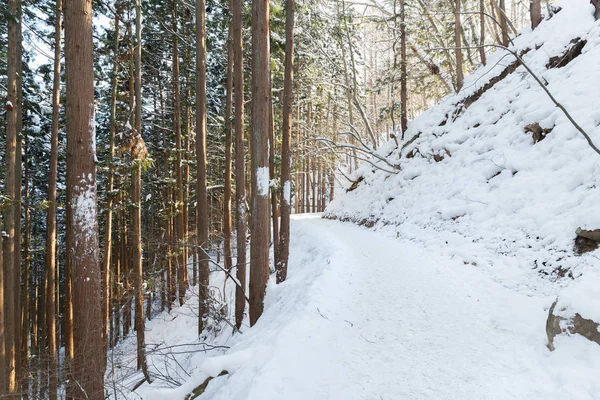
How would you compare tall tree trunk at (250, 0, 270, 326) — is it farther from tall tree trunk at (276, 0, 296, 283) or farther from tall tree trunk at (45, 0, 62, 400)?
tall tree trunk at (45, 0, 62, 400)

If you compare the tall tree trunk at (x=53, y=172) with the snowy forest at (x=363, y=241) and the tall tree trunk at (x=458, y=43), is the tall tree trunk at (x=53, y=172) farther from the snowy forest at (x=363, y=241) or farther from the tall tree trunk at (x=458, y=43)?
the tall tree trunk at (x=458, y=43)

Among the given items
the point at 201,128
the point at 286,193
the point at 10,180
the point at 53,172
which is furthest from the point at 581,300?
the point at 53,172

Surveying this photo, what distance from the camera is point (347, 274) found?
6.36 meters

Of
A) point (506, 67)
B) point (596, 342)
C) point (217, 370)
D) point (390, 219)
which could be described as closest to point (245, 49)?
point (390, 219)

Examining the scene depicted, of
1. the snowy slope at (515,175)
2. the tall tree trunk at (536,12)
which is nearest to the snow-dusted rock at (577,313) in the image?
the snowy slope at (515,175)

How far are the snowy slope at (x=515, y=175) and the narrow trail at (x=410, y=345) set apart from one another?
2.61 ft

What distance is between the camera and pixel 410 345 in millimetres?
3662

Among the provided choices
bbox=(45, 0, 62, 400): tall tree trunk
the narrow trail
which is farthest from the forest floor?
bbox=(45, 0, 62, 400): tall tree trunk

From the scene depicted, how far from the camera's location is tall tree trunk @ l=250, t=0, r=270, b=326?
5809 millimetres

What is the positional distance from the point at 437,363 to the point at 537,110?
23.8 ft

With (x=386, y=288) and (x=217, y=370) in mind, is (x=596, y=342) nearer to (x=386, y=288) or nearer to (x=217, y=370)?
(x=386, y=288)

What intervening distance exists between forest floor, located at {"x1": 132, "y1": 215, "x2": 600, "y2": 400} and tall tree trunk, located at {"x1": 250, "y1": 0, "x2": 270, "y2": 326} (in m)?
0.56

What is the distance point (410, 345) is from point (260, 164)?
392cm

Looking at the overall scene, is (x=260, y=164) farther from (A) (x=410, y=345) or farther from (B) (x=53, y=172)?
(B) (x=53, y=172)
